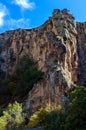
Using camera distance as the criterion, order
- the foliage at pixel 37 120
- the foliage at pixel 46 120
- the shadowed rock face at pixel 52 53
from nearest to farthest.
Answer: the foliage at pixel 46 120 → the foliage at pixel 37 120 → the shadowed rock face at pixel 52 53

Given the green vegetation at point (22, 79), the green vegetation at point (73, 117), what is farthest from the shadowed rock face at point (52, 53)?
the green vegetation at point (73, 117)

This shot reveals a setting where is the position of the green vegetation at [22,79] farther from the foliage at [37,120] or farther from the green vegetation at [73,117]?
the green vegetation at [73,117]

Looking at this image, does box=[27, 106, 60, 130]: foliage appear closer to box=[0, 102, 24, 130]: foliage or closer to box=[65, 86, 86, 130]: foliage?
box=[0, 102, 24, 130]: foliage

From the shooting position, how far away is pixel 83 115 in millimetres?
39125

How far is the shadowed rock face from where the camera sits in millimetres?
58031

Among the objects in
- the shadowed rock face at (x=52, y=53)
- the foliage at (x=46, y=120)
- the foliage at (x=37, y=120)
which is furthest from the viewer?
the shadowed rock face at (x=52, y=53)

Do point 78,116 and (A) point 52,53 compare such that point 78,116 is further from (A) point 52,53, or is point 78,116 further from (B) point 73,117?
(A) point 52,53

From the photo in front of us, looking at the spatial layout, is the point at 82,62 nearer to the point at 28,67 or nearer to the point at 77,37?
the point at 77,37

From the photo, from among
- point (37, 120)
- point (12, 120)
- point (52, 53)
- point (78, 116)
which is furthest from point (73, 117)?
point (52, 53)

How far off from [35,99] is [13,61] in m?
23.9

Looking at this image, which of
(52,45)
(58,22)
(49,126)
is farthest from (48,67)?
(49,126)

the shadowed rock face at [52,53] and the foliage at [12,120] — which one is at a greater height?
the shadowed rock face at [52,53]

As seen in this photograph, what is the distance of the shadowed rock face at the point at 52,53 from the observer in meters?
58.0

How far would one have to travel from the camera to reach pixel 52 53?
6512 centimetres
